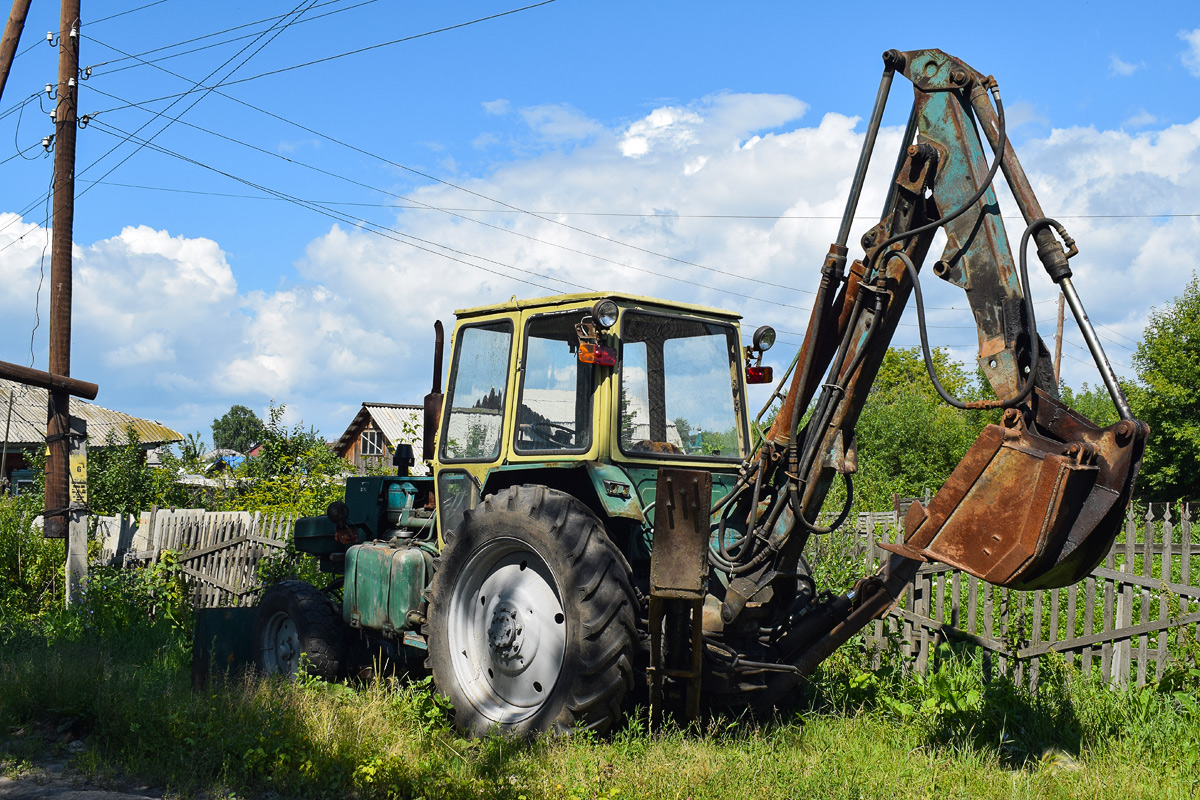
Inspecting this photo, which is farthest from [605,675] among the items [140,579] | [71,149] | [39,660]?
[71,149]

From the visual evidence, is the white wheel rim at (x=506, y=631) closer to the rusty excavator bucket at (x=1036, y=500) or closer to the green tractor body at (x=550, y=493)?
the green tractor body at (x=550, y=493)

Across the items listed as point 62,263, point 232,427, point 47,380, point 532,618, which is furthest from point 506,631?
point 232,427

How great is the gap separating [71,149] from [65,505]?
4.28 metres

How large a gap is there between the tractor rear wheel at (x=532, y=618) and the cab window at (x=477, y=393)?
30.7 inches

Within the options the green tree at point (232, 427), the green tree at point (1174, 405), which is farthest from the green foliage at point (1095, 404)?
the green tree at point (232, 427)

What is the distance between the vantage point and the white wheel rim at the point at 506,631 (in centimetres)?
539

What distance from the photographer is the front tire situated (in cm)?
689

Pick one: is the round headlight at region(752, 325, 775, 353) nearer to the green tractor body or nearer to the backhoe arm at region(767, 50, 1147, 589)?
the green tractor body

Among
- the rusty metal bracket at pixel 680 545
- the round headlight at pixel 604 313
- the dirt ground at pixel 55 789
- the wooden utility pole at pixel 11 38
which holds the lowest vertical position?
the dirt ground at pixel 55 789

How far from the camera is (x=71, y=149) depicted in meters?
12.0

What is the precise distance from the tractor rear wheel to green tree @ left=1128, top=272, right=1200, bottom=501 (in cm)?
2681

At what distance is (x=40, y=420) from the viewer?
28844mm

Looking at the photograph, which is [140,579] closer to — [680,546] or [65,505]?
[65,505]

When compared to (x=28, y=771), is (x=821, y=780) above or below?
above
